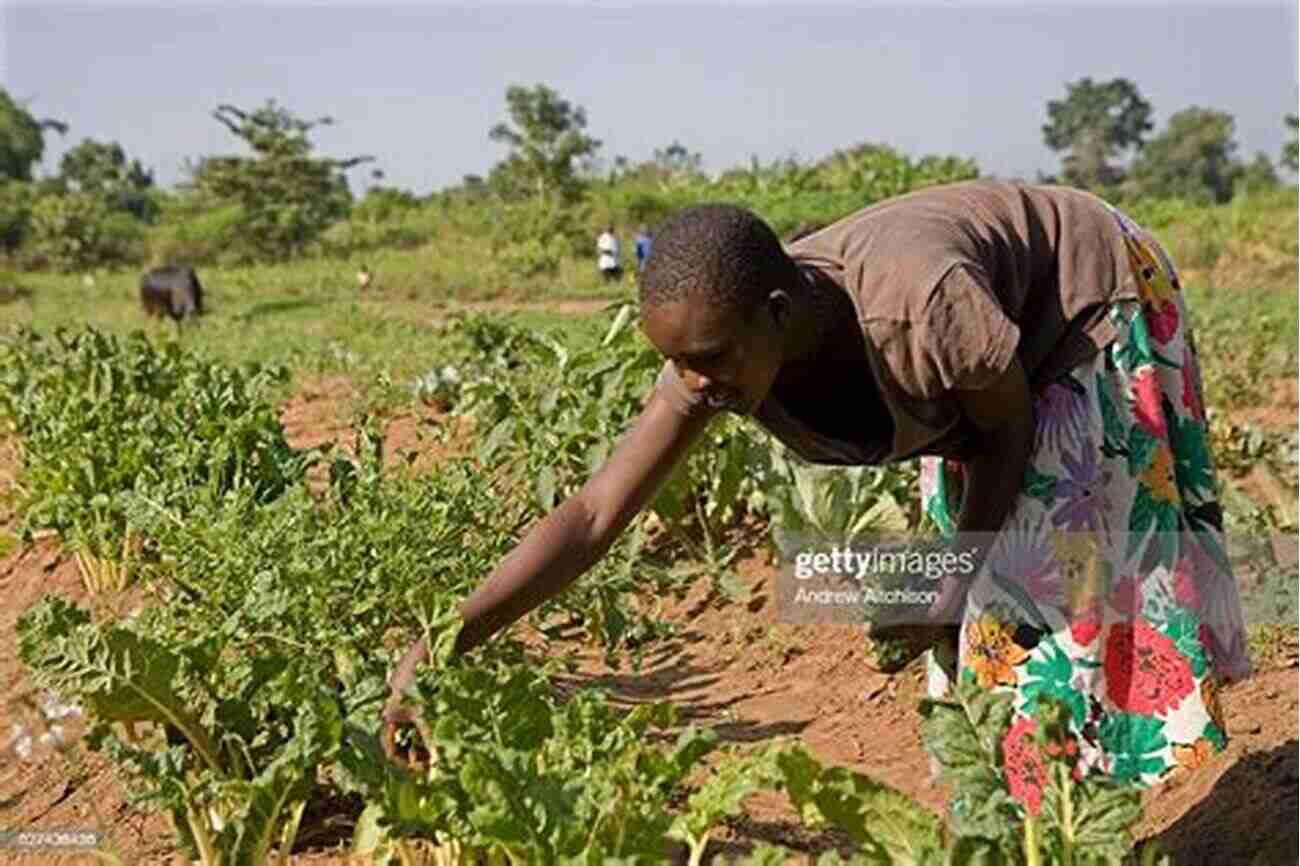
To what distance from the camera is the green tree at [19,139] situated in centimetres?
4012

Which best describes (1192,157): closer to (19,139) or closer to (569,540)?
(19,139)

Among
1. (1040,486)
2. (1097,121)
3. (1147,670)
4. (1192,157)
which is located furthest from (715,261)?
(1097,121)

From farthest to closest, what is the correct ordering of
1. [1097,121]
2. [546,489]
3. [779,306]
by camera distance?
1. [1097,121]
2. [546,489]
3. [779,306]

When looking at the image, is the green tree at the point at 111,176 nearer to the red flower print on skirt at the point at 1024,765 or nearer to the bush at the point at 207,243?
the bush at the point at 207,243

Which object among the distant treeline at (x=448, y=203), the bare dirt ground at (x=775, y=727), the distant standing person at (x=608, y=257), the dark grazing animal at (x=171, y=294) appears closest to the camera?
the bare dirt ground at (x=775, y=727)

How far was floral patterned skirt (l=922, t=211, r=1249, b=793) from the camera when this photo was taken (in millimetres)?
2703

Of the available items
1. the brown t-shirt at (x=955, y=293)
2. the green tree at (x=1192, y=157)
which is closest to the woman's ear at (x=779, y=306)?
the brown t-shirt at (x=955, y=293)

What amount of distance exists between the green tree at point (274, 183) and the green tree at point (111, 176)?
32.5 feet

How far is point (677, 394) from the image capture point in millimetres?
2596

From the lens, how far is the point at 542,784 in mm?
2467

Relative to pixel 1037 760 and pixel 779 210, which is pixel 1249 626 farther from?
pixel 779 210

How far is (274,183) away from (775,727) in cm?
2509

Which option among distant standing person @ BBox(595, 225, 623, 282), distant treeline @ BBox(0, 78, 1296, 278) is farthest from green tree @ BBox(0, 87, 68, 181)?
distant standing person @ BBox(595, 225, 623, 282)

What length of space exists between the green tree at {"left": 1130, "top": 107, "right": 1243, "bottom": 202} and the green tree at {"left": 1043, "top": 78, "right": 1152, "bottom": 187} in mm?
3916
